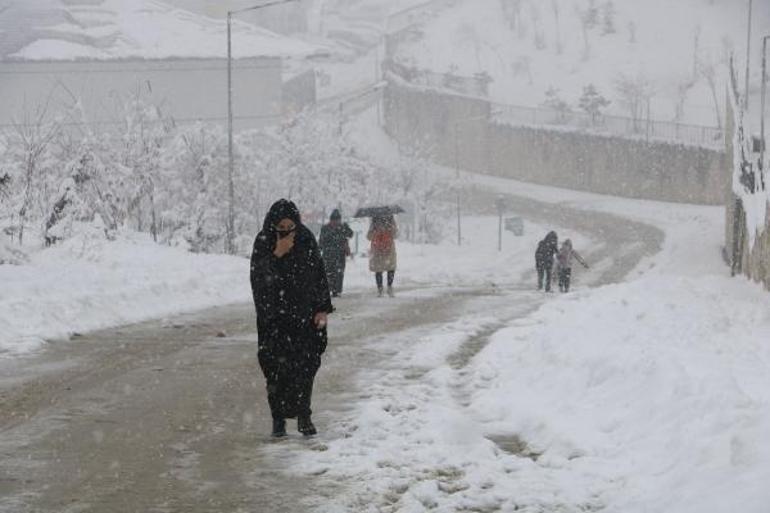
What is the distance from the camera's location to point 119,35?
60812 mm

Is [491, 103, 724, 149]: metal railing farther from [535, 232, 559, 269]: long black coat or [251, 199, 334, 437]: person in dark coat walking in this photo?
[251, 199, 334, 437]: person in dark coat walking

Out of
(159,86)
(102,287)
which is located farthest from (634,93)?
(102,287)

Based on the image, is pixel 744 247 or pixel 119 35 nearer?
pixel 744 247

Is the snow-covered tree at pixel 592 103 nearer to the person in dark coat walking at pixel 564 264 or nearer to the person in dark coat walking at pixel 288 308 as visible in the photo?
the person in dark coat walking at pixel 564 264

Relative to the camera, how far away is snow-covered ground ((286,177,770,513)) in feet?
19.3

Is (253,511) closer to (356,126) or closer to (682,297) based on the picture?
(682,297)

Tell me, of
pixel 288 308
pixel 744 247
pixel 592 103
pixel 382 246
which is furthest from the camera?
pixel 592 103

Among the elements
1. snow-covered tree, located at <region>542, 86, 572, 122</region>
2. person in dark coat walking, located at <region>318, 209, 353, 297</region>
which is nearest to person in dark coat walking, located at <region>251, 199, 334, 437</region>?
person in dark coat walking, located at <region>318, 209, 353, 297</region>

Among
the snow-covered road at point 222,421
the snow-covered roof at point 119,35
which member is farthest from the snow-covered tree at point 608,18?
the snow-covered road at point 222,421

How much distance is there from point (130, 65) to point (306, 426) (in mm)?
53223

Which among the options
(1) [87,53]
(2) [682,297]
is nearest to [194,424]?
(2) [682,297]

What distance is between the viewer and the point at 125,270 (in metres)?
19.5

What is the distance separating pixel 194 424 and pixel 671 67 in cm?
7720

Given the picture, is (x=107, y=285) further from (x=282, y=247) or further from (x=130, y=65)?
(x=130, y=65)
